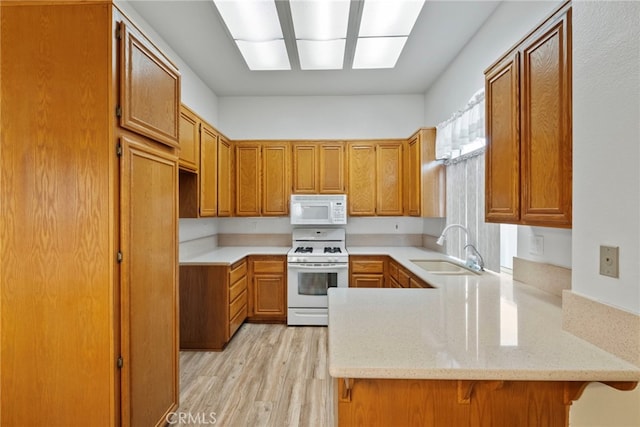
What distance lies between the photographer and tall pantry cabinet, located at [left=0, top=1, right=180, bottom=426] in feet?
4.50

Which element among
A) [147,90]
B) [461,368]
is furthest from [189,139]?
[461,368]

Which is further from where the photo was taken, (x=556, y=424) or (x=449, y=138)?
(x=449, y=138)

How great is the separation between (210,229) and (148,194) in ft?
7.74

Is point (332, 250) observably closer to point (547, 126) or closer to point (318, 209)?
point (318, 209)

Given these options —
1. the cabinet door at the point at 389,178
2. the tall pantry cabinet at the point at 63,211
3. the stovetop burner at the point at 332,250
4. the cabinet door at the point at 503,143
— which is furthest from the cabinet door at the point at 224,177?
the cabinet door at the point at 503,143

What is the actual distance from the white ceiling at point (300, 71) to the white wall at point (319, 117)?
12 cm

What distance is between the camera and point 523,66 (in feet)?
4.92

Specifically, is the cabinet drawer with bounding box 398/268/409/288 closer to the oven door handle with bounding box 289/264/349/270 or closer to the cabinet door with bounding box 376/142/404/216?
the oven door handle with bounding box 289/264/349/270

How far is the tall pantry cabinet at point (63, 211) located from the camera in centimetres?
137

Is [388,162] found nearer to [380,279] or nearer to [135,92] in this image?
[380,279]

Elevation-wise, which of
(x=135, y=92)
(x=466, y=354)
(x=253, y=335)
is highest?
(x=135, y=92)

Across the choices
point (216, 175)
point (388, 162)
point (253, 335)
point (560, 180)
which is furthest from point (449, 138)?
point (253, 335)

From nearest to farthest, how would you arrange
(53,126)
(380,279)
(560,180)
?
(560,180), (53,126), (380,279)

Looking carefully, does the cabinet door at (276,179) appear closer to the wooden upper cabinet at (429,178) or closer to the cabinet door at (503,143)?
the wooden upper cabinet at (429,178)
